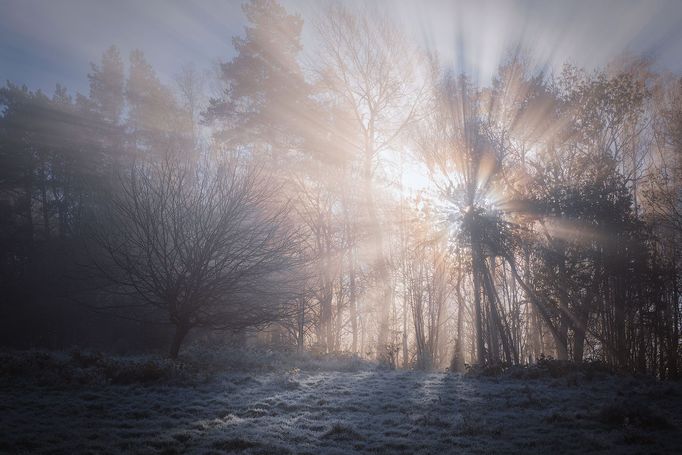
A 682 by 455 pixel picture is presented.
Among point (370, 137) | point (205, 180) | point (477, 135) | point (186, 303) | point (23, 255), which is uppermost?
point (370, 137)

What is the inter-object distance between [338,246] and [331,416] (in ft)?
47.4

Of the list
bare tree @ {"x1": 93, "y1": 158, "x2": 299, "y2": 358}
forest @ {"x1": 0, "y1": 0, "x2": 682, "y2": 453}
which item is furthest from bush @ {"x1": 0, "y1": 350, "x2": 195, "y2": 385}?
bare tree @ {"x1": 93, "y1": 158, "x2": 299, "y2": 358}

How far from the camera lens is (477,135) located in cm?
1534

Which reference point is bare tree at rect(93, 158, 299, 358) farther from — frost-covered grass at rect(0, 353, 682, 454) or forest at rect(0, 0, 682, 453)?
frost-covered grass at rect(0, 353, 682, 454)

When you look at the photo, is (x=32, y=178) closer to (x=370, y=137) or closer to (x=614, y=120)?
(x=370, y=137)

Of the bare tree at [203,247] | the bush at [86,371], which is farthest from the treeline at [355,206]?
the bush at [86,371]

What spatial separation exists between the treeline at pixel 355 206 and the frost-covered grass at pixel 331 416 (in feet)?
14.0

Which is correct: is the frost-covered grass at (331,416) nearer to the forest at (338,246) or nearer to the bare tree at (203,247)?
the forest at (338,246)

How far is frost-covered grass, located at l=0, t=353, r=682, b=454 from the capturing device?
18.3ft

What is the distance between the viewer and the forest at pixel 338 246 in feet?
24.2

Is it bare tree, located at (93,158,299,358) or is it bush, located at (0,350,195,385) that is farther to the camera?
bare tree, located at (93,158,299,358)

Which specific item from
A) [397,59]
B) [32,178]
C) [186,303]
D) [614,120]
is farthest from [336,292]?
[32,178]

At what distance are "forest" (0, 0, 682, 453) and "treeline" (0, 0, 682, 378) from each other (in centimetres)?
10

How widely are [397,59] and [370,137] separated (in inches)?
150
